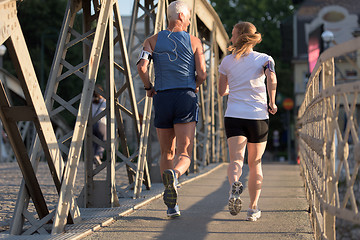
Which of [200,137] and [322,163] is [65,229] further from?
[200,137]

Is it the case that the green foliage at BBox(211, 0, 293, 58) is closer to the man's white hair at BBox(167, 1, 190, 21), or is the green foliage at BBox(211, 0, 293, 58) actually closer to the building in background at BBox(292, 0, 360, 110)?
the building in background at BBox(292, 0, 360, 110)

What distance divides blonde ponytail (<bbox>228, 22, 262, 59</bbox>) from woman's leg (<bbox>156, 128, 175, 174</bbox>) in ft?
2.85

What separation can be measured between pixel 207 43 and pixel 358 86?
12.6 meters

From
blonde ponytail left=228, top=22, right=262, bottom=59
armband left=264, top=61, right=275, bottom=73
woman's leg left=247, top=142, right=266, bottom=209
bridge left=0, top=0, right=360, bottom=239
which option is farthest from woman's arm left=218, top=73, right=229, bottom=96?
bridge left=0, top=0, right=360, bottom=239

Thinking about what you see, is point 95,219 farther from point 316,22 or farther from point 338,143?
point 316,22

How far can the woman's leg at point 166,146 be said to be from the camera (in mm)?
6199

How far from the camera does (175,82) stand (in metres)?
6.03

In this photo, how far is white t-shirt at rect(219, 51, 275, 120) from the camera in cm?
602

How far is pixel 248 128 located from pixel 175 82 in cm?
72

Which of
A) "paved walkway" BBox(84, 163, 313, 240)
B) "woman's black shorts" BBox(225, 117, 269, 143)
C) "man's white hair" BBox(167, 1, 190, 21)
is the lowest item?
"paved walkway" BBox(84, 163, 313, 240)

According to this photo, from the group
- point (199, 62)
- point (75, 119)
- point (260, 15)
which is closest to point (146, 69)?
point (199, 62)

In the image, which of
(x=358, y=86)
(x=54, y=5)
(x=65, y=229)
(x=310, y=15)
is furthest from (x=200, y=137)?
(x=310, y=15)

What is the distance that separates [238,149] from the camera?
604 centimetres

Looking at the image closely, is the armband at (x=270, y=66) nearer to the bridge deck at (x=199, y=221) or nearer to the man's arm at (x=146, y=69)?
the man's arm at (x=146, y=69)
